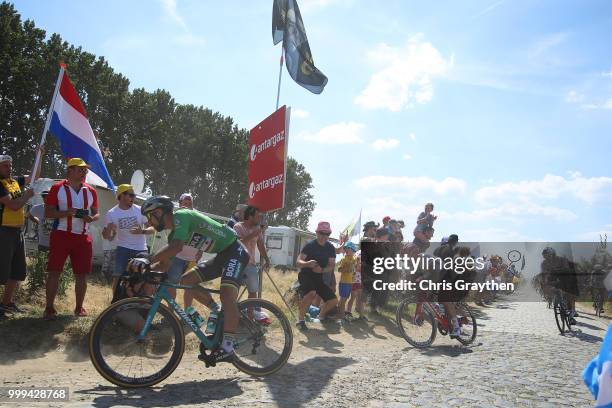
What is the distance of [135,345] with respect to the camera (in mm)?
4445

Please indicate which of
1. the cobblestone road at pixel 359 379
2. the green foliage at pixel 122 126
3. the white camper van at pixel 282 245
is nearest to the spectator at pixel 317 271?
the cobblestone road at pixel 359 379

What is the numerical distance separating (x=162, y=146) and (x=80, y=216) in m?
35.3

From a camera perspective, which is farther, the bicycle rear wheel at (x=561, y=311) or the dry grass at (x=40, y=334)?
the bicycle rear wheel at (x=561, y=311)

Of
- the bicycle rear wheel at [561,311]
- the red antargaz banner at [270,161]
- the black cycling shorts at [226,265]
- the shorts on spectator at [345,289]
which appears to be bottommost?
the bicycle rear wheel at [561,311]

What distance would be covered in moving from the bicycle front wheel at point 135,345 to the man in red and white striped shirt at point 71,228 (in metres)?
2.05

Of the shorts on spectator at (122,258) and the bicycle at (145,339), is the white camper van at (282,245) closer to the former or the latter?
the shorts on spectator at (122,258)

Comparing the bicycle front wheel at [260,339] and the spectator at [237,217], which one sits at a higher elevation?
the spectator at [237,217]

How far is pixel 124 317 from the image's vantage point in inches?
175

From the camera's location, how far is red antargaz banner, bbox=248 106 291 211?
7867 mm

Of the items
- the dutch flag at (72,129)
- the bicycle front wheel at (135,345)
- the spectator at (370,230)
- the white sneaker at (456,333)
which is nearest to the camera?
the bicycle front wheel at (135,345)

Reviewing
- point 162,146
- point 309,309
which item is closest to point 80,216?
point 309,309

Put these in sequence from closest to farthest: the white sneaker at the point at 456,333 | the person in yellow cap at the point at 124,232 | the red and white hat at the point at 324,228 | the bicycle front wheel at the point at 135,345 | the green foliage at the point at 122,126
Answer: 1. the bicycle front wheel at the point at 135,345
2. the person in yellow cap at the point at 124,232
3. the white sneaker at the point at 456,333
4. the red and white hat at the point at 324,228
5. the green foliage at the point at 122,126

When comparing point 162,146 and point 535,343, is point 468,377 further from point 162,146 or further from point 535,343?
point 162,146

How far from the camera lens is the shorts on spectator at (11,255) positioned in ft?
19.4
